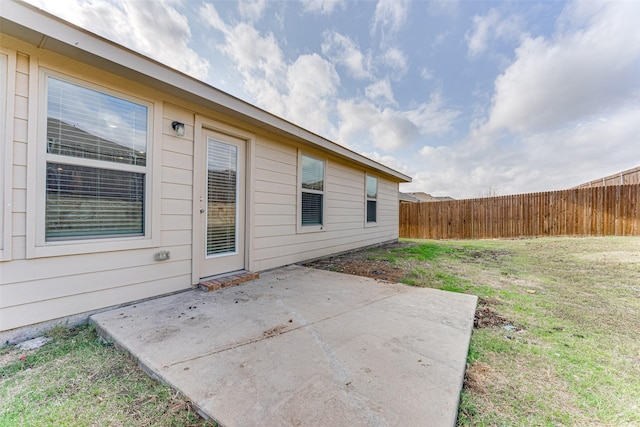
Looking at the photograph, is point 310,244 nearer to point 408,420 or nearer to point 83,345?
point 83,345

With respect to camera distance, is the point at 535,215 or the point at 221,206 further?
the point at 535,215

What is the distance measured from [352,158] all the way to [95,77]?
4709mm

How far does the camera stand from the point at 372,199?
7820 mm

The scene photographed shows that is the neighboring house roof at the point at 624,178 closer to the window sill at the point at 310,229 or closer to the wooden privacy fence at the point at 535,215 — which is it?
the wooden privacy fence at the point at 535,215

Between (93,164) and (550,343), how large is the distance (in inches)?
175

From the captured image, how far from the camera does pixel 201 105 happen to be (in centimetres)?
314

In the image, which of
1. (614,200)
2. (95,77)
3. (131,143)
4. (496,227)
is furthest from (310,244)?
(614,200)

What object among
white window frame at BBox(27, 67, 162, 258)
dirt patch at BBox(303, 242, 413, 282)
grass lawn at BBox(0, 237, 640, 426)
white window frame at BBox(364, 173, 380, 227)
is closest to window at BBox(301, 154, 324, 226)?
dirt patch at BBox(303, 242, 413, 282)

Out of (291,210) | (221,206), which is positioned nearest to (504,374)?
(221,206)

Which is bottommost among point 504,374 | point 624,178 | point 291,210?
point 504,374

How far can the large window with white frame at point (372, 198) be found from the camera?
755cm

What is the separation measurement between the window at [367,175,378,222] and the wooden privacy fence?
570 centimetres

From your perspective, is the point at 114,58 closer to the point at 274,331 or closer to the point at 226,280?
the point at 226,280

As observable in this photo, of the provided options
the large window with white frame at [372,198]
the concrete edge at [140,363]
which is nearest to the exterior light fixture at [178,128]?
the concrete edge at [140,363]
